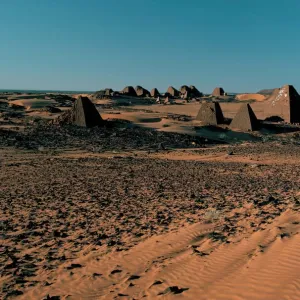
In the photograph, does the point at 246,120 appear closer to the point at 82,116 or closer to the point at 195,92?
the point at 82,116

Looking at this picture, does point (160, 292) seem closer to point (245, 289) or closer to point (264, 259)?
point (245, 289)

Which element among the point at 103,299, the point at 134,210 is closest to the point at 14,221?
the point at 134,210

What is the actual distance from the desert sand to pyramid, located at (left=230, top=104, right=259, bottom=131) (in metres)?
12.8

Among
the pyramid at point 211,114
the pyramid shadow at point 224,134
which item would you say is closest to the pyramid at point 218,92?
the pyramid at point 211,114

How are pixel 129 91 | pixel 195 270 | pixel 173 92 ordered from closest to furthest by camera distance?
pixel 195 270, pixel 129 91, pixel 173 92

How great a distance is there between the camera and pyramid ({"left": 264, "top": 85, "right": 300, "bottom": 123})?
30.4 m

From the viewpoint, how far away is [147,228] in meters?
6.58

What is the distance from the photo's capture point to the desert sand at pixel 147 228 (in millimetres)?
4391

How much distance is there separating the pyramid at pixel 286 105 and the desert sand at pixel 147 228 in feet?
55.8

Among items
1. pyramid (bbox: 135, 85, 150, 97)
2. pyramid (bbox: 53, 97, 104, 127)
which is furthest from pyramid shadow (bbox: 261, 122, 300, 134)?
pyramid (bbox: 135, 85, 150, 97)

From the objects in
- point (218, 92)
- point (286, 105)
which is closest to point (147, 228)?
point (286, 105)

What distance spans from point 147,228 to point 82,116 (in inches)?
727

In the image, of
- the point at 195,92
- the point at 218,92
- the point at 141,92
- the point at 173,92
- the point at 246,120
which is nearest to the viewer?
the point at 246,120

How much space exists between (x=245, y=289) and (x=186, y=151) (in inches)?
612
